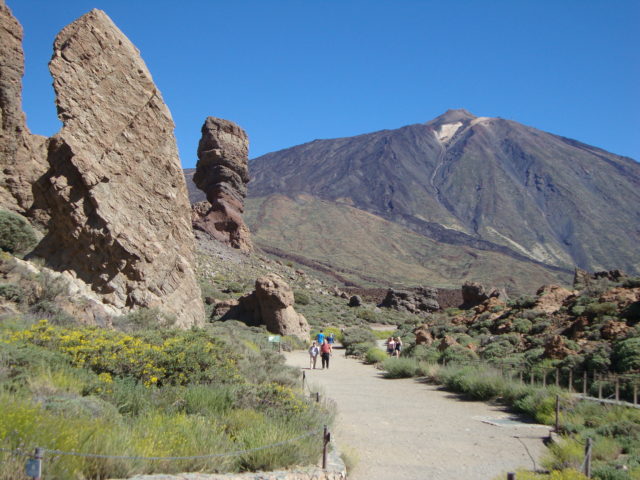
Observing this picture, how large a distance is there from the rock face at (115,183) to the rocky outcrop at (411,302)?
1709 inches

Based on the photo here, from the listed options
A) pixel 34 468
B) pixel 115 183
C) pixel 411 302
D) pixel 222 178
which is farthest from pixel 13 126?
pixel 411 302

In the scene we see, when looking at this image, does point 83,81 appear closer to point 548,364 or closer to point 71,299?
point 71,299

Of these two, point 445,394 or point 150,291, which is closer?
point 150,291

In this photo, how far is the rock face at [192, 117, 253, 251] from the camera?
2093 inches

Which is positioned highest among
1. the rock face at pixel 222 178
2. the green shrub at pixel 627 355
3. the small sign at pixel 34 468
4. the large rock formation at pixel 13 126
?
the rock face at pixel 222 178

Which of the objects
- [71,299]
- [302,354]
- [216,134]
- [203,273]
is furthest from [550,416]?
[216,134]

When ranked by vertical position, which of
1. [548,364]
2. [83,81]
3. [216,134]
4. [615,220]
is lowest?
[548,364]

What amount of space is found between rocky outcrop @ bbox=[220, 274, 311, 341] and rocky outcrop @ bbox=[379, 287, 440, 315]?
2839 centimetres

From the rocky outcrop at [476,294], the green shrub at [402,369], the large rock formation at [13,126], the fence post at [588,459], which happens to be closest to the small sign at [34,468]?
the fence post at [588,459]

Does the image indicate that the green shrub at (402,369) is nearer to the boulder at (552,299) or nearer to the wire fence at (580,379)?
the wire fence at (580,379)

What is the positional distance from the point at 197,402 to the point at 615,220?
207451 mm

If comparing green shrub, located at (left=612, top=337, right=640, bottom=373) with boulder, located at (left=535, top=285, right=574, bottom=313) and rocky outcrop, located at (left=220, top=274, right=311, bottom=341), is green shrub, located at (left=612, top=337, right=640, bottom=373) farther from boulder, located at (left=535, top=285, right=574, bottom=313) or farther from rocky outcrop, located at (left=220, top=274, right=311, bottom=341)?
rocky outcrop, located at (left=220, top=274, right=311, bottom=341)

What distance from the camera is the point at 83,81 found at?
13.0m

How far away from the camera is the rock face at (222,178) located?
174 ft
